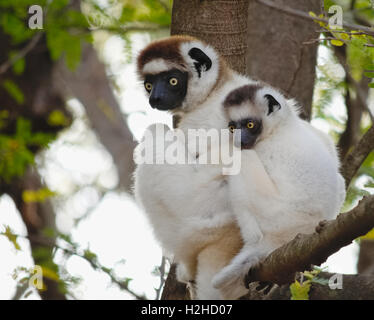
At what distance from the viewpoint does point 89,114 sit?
28.3 ft

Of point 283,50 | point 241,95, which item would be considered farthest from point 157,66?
point 283,50

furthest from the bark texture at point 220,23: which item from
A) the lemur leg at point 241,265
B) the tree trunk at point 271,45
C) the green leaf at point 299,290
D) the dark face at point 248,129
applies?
the green leaf at point 299,290

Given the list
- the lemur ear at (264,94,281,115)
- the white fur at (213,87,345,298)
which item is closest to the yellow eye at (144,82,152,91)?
the lemur ear at (264,94,281,115)

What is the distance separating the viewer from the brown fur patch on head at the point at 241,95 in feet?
13.4

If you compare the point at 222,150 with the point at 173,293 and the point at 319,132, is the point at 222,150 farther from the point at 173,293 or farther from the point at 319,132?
the point at 173,293

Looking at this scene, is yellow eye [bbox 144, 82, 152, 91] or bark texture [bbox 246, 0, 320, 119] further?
bark texture [bbox 246, 0, 320, 119]

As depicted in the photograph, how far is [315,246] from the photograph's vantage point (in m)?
3.04

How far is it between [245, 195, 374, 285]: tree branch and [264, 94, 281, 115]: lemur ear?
1114 mm

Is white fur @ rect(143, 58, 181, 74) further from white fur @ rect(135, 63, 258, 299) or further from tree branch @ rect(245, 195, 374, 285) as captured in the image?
tree branch @ rect(245, 195, 374, 285)

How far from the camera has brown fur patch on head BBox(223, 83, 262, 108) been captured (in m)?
4.09

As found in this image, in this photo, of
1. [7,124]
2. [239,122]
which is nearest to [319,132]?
[239,122]

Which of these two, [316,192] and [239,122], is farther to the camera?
[239,122]

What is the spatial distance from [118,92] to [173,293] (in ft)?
19.2

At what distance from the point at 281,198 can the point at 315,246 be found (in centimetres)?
56
